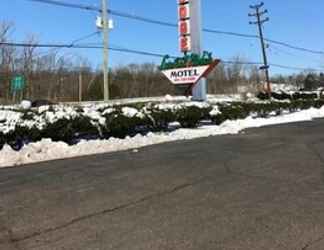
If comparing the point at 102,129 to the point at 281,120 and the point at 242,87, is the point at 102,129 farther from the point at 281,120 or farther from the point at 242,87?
the point at 242,87

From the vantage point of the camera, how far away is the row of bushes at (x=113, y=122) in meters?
12.1

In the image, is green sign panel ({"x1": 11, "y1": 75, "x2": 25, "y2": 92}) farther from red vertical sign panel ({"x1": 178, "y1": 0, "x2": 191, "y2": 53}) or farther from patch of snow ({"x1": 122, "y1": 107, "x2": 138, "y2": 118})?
patch of snow ({"x1": 122, "y1": 107, "x2": 138, "y2": 118})

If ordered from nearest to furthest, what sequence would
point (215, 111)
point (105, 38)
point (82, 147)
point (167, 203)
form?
point (167, 203) < point (82, 147) < point (215, 111) < point (105, 38)

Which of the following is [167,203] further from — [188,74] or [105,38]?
[105,38]

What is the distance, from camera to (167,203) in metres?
6.50

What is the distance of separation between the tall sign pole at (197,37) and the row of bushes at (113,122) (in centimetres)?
351

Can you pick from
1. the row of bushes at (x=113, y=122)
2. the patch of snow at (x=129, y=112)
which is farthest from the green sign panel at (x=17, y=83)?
the patch of snow at (x=129, y=112)

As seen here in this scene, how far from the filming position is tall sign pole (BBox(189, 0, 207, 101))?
25406 millimetres

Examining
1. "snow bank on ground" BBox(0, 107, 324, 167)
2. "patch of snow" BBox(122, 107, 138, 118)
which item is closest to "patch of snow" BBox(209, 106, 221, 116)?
"snow bank on ground" BBox(0, 107, 324, 167)

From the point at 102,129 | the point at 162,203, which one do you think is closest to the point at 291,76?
the point at 102,129

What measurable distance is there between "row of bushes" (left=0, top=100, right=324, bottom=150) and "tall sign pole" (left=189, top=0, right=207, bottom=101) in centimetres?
351

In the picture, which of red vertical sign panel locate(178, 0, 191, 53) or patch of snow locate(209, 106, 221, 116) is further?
red vertical sign panel locate(178, 0, 191, 53)

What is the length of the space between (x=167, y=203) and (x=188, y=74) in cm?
1815

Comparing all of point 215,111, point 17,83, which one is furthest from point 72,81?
point 215,111
